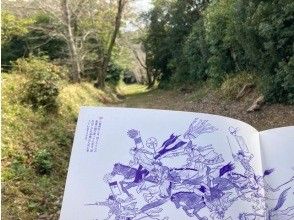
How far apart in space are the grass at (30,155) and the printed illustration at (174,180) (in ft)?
10.0

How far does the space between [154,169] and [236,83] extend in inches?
432

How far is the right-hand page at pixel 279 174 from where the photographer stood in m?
1.86

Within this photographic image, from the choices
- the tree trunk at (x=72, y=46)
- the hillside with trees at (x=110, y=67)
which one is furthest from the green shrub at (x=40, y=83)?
the tree trunk at (x=72, y=46)

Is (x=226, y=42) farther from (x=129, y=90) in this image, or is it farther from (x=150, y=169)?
(x=129, y=90)

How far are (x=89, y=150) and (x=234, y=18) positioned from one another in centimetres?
1024

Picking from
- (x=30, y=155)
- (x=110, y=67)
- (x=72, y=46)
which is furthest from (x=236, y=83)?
(x=110, y=67)

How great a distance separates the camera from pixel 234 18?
11.3 metres

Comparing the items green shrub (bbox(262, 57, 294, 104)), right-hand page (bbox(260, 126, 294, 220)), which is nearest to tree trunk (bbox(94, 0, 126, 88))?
green shrub (bbox(262, 57, 294, 104))

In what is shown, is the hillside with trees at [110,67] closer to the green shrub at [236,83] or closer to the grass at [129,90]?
the green shrub at [236,83]

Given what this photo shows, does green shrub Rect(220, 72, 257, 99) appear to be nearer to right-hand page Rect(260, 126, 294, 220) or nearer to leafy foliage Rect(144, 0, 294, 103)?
leafy foliage Rect(144, 0, 294, 103)

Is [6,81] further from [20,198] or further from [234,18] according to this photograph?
[234,18]

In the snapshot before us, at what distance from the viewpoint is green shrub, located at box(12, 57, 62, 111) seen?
336 inches

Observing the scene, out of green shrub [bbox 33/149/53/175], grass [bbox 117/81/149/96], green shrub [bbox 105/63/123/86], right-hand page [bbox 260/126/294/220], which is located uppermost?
right-hand page [bbox 260/126/294/220]

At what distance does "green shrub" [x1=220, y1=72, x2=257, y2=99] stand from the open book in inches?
A: 400
